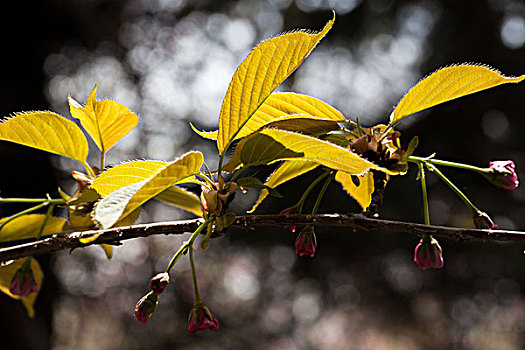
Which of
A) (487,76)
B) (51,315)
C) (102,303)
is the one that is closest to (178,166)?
(487,76)

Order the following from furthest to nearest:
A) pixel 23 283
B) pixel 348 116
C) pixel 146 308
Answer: pixel 348 116 → pixel 23 283 → pixel 146 308

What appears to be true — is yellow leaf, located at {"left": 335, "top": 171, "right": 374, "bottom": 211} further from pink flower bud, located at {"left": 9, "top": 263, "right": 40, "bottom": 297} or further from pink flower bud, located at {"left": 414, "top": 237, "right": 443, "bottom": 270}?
pink flower bud, located at {"left": 9, "top": 263, "right": 40, "bottom": 297}

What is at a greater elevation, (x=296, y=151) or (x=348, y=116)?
(x=348, y=116)

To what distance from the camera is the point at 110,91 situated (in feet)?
8.60

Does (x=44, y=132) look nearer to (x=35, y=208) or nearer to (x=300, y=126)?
(x=35, y=208)

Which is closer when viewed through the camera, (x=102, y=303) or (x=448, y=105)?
(x=448, y=105)

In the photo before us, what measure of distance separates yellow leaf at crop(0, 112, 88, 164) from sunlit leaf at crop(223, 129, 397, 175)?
0.16 metres

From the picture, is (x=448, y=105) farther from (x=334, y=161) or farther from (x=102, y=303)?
(x=102, y=303)

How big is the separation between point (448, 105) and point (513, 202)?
2.08 ft

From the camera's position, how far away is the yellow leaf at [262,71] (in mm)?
276

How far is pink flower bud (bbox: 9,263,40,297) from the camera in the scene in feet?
1.44

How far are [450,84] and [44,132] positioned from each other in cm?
31

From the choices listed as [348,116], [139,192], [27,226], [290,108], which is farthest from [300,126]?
[348,116]

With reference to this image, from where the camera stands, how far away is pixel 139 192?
0.22m
